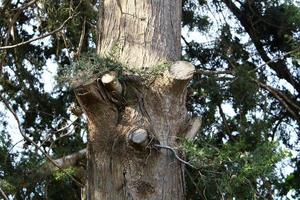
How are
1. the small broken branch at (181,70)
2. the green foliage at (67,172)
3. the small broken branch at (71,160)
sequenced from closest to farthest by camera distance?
1. the small broken branch at (181,70)
2. the small broken branch at (71,160)
3. the green foliage at (67,172)

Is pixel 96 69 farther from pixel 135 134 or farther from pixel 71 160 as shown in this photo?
pixel 71 160

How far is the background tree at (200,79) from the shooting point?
632cm

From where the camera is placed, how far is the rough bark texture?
401 centimetres

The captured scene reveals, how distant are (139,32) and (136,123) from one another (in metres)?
0.59

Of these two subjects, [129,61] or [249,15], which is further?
[249,15]

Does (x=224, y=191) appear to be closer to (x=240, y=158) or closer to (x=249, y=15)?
(x=240, y=158)

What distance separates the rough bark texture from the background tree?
1610 mm

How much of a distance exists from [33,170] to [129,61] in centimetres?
228

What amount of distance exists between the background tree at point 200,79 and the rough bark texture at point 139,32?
1610 mm

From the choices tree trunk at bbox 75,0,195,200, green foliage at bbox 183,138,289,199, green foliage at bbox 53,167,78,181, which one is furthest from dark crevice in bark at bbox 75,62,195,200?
green foliage at bbox 53,167,78,181

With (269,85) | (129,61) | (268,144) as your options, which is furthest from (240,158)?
(269,85)

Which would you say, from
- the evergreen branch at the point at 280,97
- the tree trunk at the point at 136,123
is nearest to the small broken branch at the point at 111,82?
the tree trunk at the point at 136,123

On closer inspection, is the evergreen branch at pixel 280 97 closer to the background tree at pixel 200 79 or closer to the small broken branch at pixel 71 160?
the background tree at pixel 200 79

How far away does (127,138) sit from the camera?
369 centimetres
